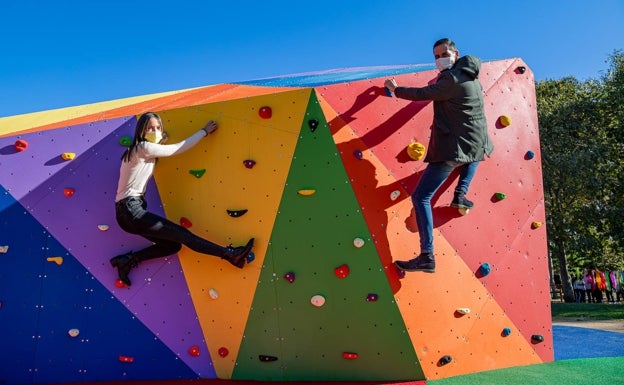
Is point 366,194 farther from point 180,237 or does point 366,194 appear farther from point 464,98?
point 180,237

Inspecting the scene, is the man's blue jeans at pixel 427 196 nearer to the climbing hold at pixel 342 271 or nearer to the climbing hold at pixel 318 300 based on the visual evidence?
the climbing hold at pixel 342 271

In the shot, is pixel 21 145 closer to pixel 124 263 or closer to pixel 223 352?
pixel 124 263

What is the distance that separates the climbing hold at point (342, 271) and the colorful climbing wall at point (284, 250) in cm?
2

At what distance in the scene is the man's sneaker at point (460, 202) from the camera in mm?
4328

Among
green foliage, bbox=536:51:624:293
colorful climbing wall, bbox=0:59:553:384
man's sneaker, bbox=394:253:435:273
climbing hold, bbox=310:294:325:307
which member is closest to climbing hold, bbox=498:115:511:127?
colorful climbing wall, bbox=0:59:553:384

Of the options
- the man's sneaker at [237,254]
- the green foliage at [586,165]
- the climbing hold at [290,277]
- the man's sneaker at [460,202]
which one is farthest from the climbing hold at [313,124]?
the green foliage at [586,165]

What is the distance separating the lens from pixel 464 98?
4.05 meters

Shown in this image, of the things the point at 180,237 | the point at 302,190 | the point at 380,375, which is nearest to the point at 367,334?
the point at 380,375

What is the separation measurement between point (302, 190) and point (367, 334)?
1.39m

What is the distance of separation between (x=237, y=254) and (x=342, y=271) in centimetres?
95

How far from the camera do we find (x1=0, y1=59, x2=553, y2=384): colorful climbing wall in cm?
421

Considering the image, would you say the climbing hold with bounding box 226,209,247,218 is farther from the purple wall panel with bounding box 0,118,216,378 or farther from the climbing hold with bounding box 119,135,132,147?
the climbing hold with bounding box 119,135,132,147

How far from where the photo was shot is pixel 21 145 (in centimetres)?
496

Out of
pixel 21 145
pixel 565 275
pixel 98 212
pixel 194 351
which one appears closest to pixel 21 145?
pixel 21 145
